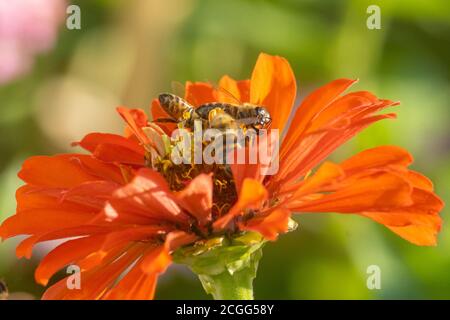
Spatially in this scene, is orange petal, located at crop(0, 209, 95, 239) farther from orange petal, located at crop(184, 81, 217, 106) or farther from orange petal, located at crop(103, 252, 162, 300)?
orange petal, located at crop(184, 81, 217, 106)

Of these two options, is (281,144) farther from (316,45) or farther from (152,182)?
(316,45)

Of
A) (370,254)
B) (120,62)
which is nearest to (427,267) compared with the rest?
(370,254)

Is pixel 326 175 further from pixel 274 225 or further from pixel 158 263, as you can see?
pixel 158 263

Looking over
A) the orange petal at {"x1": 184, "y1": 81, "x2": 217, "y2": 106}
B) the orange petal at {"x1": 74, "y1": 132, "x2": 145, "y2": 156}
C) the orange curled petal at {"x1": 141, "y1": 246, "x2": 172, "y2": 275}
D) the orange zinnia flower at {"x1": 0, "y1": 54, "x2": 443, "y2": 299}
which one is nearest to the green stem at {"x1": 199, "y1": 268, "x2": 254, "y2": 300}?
the orange zinnia flower at {"x1": 0, "y1": 54, "x2": 443, "y2": 299}

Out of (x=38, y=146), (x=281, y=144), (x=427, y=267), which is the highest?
(x=281, y=144)

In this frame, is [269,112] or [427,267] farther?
[427,267]

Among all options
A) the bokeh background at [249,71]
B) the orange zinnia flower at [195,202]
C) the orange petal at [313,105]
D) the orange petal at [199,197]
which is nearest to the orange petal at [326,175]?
the orange zinnia flower at [195,202]

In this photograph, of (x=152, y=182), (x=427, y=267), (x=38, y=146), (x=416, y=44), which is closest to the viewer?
(x=152, y=182)
